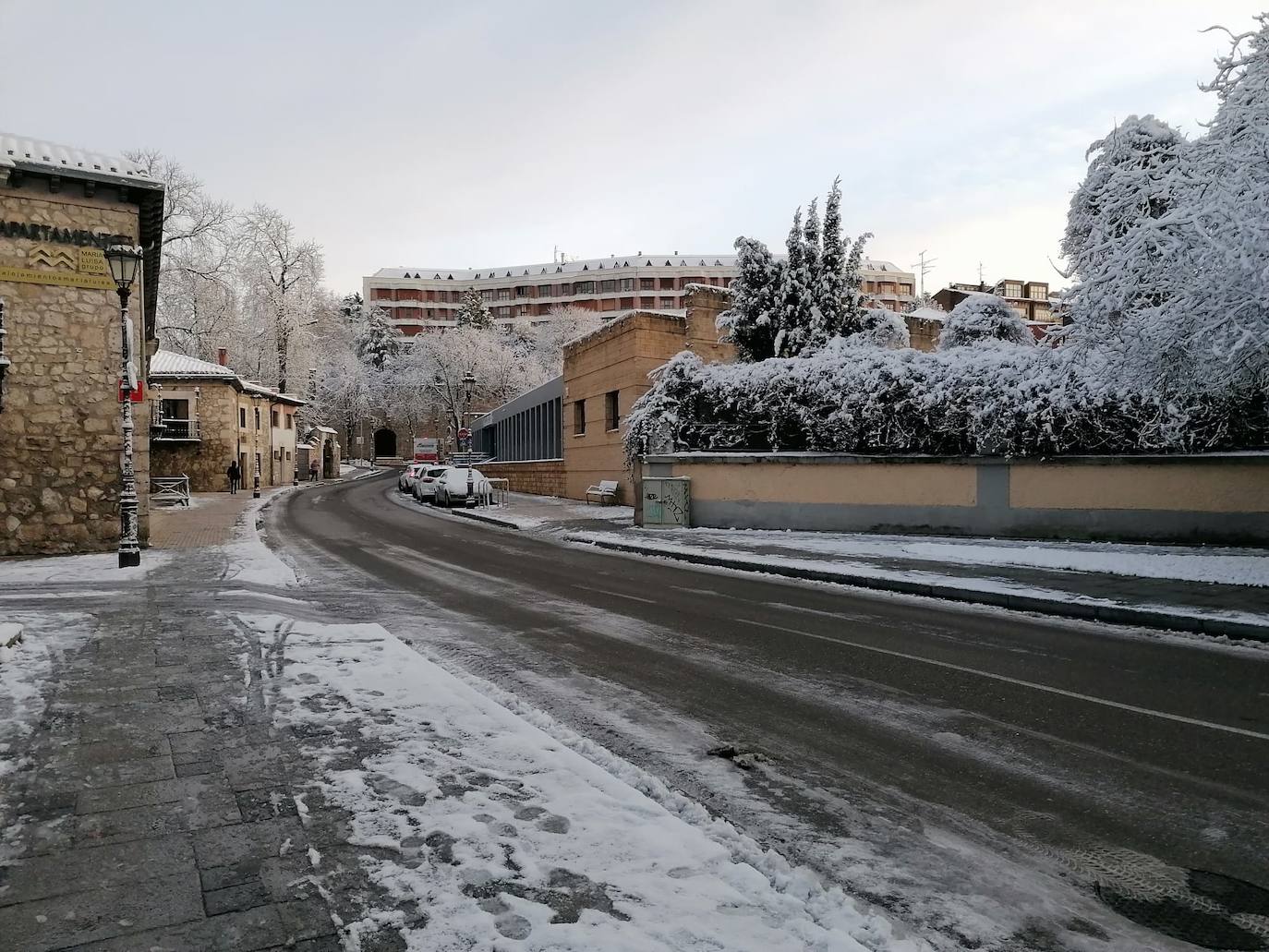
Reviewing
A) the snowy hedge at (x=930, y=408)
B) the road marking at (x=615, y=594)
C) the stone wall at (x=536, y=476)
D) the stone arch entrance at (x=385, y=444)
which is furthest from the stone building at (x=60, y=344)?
the stone arch entrance at (x=385, y=444)

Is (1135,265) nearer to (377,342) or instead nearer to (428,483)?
(428,483)

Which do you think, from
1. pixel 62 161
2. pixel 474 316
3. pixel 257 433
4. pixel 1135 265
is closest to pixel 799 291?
pixel 1135 265

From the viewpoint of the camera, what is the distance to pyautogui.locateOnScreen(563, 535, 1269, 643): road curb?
8.62 meters

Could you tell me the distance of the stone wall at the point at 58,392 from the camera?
14.5m

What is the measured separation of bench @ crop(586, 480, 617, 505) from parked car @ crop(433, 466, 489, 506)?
14.5 feet

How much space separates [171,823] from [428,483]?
31631mm

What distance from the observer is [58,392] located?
14.9 m

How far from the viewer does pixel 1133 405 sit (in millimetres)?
15461

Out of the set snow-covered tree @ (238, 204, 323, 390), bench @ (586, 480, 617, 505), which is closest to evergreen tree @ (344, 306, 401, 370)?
snow-covered tree @ (238, 204, 323, 390)

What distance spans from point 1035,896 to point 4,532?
17362 millimetres

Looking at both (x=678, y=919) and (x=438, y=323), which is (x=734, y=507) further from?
(x=438, y=323)

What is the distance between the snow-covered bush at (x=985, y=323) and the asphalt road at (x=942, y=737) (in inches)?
724

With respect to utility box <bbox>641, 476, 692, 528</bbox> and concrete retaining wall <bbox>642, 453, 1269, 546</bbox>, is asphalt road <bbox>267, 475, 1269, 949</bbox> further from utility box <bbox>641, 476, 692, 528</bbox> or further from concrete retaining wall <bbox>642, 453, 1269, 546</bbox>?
utility box <bbox>641, 476, 692, 528</bbox>

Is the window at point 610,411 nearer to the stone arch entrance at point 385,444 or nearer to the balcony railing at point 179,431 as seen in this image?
the balcony railing at point 179,431
